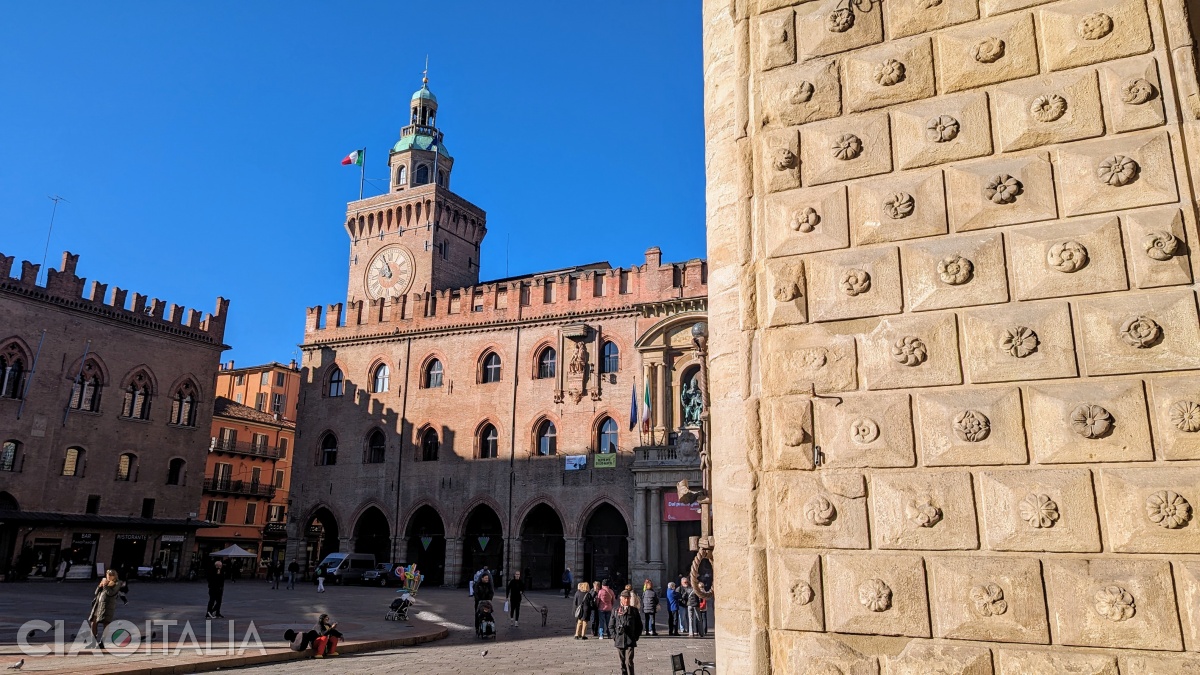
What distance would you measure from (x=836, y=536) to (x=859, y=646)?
0.55 m

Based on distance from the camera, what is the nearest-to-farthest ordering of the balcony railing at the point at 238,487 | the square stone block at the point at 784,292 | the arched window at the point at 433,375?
the square stone block at the point at 784,292 → the arched window at the point at 433,375 → the balcony railing at the point at 238,487

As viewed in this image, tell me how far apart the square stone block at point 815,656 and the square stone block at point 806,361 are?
130cm

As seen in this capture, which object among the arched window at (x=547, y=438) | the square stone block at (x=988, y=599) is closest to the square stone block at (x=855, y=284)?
the square stone block at (x=988, y=599)

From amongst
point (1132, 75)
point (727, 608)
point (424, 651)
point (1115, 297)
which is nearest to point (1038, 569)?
point (1115, 297)

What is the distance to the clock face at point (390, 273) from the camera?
42.6m

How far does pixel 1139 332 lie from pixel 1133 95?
124 cm

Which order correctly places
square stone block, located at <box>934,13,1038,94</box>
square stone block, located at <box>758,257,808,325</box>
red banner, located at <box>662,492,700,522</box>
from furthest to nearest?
red banner, located at <box>662,492,700,522</box> → square stone block, located at <box>758,257,808,325</box> → square stone block, located at <box>934,13,1038,94</box>

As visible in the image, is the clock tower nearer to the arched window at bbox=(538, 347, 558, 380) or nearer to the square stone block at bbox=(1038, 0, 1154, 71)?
the arched window at bbox=(538, 347, 558, 380)

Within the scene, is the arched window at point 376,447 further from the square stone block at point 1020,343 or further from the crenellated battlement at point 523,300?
the square stone block at point 1020,343

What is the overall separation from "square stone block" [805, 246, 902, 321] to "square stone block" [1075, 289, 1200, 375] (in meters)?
0.91

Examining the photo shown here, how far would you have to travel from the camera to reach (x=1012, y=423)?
14.0ft

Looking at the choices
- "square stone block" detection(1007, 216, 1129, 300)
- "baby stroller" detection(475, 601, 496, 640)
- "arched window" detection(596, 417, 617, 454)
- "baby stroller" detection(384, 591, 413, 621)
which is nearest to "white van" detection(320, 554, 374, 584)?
"arched window" detection(596, 417, 617, 454)

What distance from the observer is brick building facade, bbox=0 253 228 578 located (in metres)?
32.2

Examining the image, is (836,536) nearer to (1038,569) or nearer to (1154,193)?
(1038,569)
